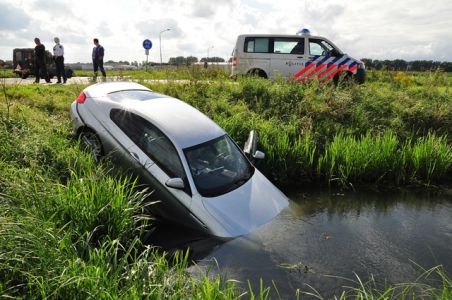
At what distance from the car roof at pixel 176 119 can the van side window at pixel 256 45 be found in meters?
8.52

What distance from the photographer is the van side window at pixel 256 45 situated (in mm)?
14297

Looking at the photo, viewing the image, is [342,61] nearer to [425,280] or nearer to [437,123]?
[437,123]

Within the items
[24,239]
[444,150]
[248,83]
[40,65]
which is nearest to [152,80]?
[248,83]

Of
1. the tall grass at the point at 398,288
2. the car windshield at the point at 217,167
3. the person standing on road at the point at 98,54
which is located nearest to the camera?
the tall grass at the point at 398,288

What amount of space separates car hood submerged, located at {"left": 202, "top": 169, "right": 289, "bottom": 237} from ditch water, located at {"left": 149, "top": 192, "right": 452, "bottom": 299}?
114 millimetres

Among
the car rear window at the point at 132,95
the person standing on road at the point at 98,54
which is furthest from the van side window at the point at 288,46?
the car rear window at the point at 132,95

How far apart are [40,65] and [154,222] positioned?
11510 millimetres

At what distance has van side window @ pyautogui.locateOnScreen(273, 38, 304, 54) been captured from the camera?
14180 mm

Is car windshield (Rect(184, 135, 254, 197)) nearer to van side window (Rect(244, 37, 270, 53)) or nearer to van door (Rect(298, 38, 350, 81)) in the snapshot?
van door (Rect(298, 38, 350, 81))

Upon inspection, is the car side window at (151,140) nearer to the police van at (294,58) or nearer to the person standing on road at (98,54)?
the police van at (294,58)

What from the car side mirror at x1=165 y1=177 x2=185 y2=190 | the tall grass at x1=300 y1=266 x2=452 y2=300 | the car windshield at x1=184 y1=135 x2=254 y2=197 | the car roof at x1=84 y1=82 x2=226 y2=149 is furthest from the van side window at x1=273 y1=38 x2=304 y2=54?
the tall grass at x1=300 y1=266 x2=452 y2=300

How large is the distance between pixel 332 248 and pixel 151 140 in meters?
2.83

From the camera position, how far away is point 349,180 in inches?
306

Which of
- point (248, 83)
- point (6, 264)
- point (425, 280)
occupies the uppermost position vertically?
point (248, 83)
